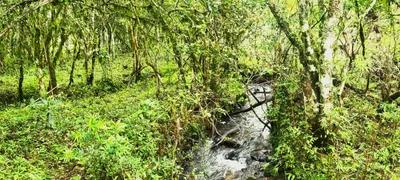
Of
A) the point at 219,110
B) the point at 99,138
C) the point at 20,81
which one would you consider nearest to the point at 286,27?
the point at 219,110

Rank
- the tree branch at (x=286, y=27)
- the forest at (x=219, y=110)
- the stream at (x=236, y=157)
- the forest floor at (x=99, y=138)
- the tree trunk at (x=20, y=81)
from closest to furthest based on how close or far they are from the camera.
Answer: the forest floor at (x=99, y=138), the forest at (x=219, y=110), the tree branch at (x=286, y=27), the stream at (x=236, y=157), the tree trunk at (x=20, y=81)

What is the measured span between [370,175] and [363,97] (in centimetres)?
434

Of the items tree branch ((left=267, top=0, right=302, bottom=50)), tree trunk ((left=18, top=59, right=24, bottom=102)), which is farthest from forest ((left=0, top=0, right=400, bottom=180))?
tree trunk ((left=18, top=59, right=24, bottom=102))

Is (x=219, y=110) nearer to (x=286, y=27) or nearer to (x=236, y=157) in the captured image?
(x=286, y=27)

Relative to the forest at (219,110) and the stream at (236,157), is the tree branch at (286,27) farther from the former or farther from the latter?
the stream at (236,157)

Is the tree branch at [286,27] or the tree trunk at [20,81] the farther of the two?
the tree trunk at [20,81]

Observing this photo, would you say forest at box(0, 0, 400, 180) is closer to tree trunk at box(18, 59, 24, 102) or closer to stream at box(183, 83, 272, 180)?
stream at box(183, 83, 272, 180)

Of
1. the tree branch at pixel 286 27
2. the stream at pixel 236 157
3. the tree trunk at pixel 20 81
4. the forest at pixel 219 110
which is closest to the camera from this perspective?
the forest at pixel 219 110

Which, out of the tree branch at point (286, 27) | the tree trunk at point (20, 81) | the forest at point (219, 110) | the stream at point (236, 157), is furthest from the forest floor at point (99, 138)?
the tree trunk at point (20, 81)

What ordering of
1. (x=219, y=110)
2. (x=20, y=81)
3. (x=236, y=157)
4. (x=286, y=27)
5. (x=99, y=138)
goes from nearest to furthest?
(x=99, y=138)
(x=219, y=110)
(x=286, y=27)
(x=236, y=157)
(x=20, y=81)

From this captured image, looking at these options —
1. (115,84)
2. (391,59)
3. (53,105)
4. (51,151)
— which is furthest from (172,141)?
(115,84)

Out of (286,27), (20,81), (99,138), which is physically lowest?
(99,138)

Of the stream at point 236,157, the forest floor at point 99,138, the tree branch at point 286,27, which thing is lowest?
the stream at point 236,157

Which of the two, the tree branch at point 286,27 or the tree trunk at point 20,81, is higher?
the tree branch at point 286,27
